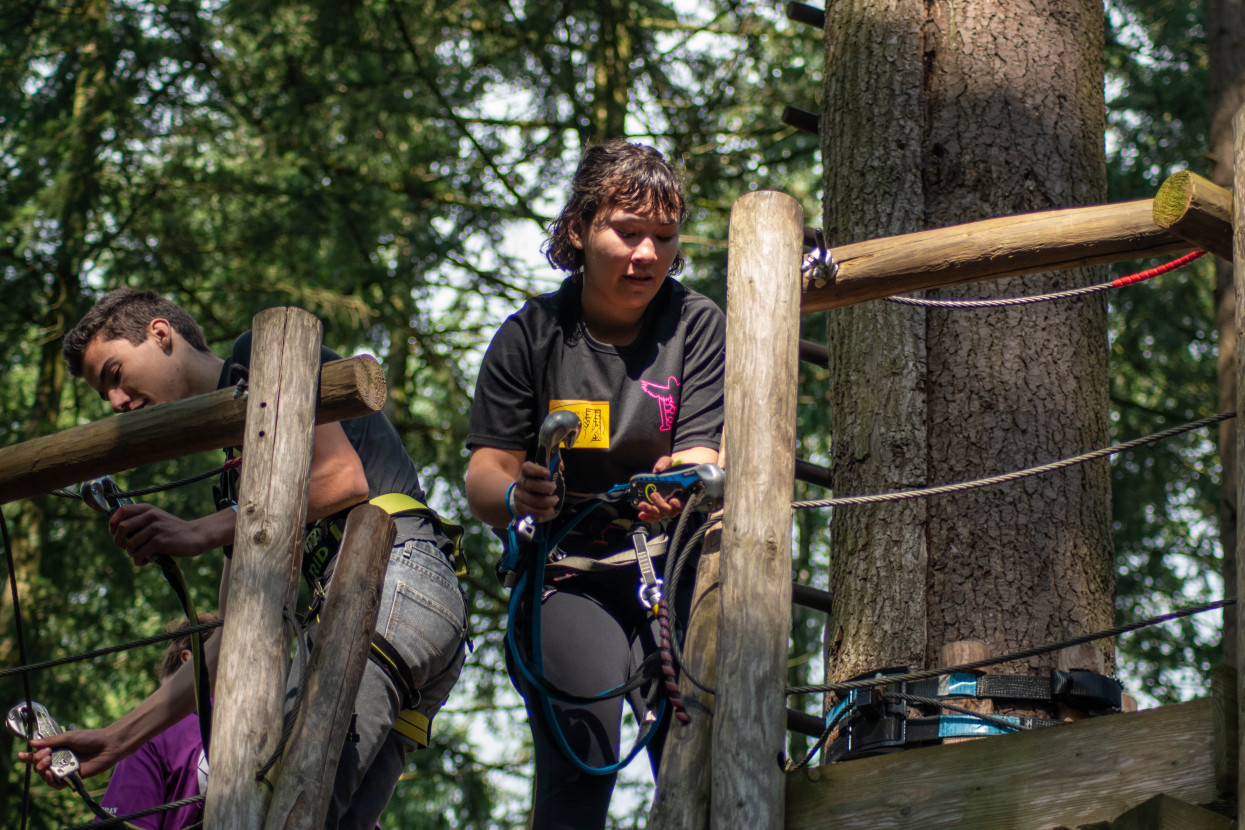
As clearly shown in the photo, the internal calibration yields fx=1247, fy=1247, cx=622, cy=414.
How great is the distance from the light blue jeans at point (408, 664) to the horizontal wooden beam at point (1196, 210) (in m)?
1.61

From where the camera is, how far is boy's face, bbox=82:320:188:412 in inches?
124

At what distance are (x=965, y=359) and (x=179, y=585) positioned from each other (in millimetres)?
2067

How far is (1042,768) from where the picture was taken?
6.70ft

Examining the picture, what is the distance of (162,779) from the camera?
11.6 feet

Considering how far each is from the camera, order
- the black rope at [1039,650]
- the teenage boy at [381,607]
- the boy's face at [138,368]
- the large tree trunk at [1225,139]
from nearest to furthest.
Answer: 1. the black rope at [1039,650]
2. the teenage boy at [381,607]
3. the boy's face at [138,368]
4. the large tree trunk at [1225,139]

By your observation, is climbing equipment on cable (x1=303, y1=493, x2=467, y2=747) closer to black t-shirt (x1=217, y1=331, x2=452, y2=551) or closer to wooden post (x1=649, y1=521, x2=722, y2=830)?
black t-shirt (x1=217, y1=331, x2=452, y2=551)

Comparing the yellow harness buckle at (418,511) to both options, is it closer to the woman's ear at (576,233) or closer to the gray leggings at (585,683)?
the gray leggings at (585,683)

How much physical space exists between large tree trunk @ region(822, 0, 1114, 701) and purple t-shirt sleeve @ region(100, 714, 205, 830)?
182 centimetres

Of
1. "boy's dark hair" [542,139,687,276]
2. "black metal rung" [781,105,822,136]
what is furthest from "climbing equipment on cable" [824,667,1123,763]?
"black metal rung" [781,105,822,136]

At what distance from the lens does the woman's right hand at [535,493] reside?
7.83 ft

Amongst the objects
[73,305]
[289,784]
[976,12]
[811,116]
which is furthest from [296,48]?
[289,784]

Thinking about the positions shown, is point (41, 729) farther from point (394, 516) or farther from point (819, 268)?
point (819, 268)

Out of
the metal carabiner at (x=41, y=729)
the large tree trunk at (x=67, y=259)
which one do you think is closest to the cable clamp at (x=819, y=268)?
the metal carabiner at (x=41, y=729)

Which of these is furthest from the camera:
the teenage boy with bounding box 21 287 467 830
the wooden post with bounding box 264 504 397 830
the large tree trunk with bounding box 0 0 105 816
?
the large tree trunk with bounding box 0 0 105 816
